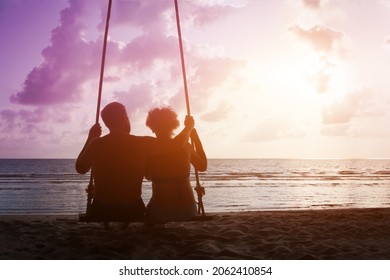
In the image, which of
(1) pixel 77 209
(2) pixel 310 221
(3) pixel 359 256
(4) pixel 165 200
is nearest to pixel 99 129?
(4) pixel 165 200

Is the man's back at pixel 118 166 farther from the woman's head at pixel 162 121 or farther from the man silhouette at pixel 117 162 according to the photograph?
the woman's head at pixel 162 121

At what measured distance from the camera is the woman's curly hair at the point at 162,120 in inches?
148

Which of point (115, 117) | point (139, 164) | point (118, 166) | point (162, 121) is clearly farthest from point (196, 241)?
point (115, 117)

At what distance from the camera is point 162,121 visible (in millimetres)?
3752

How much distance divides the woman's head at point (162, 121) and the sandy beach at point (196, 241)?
1.04 meters

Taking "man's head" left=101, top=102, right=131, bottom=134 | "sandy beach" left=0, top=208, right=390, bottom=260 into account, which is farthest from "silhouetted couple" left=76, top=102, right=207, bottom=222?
"sandy beach" left=0, top=208, right=390, bottom=260

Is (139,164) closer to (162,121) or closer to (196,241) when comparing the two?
(162,121)

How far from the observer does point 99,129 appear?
13.0 feet

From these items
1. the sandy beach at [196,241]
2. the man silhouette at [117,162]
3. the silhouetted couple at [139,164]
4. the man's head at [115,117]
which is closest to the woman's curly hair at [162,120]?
the silhouetted couple at [139,164]

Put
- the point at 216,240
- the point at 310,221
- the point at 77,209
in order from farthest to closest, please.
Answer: the point at 77,209, the point at 310,221, the point at 216,240

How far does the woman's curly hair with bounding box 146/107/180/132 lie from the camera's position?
3.75 metres
